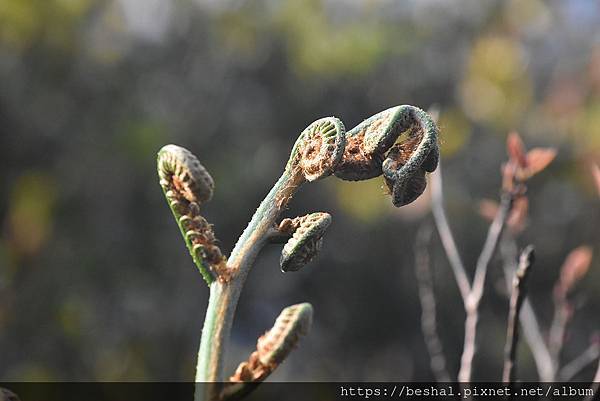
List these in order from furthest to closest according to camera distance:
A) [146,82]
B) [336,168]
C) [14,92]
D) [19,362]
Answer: [146,82] → [14,92] → [19,362] → [336,168]

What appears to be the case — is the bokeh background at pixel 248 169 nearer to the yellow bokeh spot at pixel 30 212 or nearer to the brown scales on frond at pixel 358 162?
the yellow bokeh spot at pixel 30 212

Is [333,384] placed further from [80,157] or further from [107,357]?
[80,157]

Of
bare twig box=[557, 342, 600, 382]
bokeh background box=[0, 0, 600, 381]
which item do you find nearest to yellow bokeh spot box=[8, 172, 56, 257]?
bokeh background box=[0, 0, 600, 381]

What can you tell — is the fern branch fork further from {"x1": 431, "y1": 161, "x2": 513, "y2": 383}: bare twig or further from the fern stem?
{"x1": 431, "y1": 161, "x2": 513, "y2": 383}: bare twig

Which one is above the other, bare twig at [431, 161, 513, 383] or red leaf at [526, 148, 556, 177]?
red leaf at [526, 148, 556, 177]

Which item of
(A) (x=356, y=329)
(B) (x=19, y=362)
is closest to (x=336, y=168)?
(B) (x=19, y=362)

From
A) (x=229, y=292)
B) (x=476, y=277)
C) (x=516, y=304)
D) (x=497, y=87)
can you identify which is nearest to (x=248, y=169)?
(x=497, y=87)
